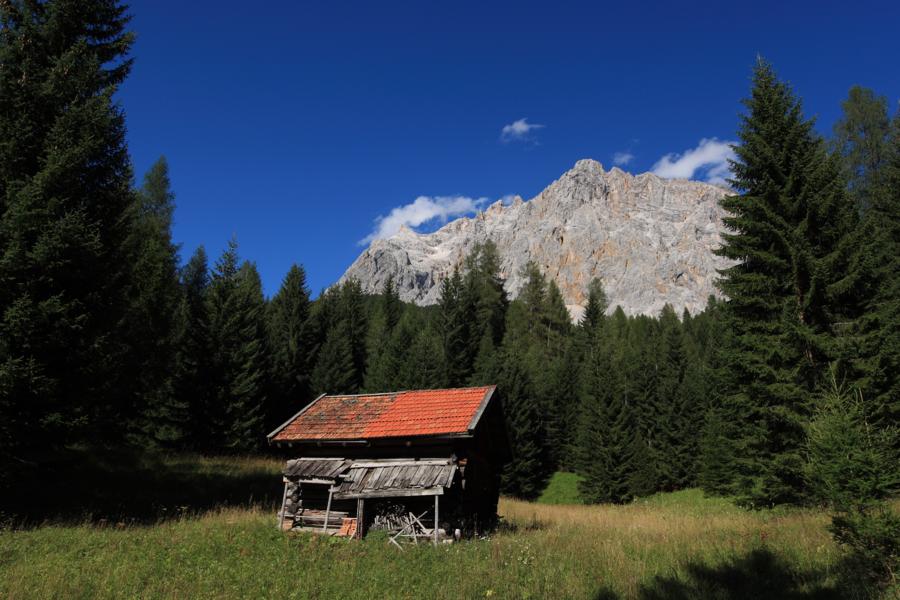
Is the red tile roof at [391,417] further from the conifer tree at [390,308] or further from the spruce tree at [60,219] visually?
the conifer tree at [390,308]

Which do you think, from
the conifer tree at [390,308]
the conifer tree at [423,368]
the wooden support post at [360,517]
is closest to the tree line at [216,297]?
the wooden support post at [360,517]

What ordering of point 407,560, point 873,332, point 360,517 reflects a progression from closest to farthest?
1. point 407,560
2. point 873,332
3. point 360,517

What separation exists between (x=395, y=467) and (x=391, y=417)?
175 centimetres

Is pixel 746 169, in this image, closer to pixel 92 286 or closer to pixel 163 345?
pixel 92 286

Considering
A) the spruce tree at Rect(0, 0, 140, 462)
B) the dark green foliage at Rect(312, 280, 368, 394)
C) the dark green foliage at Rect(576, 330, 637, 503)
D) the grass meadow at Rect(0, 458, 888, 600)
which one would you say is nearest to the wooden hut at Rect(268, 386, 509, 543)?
the grass meadow at Rect(0, 458, 888, 600)

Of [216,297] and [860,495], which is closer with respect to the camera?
[860,495]

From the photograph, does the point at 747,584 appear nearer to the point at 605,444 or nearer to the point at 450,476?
the point at 450,476

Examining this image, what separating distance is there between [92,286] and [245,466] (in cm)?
1392

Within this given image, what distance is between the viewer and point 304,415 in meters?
18.1

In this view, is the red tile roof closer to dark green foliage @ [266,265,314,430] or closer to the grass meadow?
the grass meadow

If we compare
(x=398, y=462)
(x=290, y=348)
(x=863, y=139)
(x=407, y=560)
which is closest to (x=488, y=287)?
(x=290, y=348)

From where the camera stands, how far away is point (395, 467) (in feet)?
50.8

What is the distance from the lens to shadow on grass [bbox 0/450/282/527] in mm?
13695

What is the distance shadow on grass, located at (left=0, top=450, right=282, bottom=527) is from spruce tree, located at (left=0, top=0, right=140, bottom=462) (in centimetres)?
212
